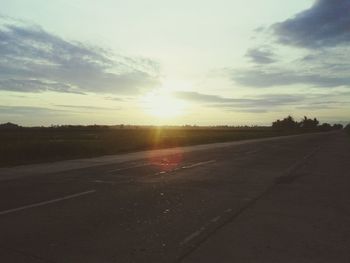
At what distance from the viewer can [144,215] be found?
387 inches

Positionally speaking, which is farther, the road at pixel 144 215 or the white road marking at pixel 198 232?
the white road marking at pixel 198 232

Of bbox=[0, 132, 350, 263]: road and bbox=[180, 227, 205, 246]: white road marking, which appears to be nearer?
bbox=[0, 132, 350, 263]: road

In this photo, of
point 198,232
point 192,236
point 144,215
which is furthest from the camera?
point 144,215

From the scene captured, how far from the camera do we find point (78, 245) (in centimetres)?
735

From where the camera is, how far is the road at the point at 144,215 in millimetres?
Result: 7082

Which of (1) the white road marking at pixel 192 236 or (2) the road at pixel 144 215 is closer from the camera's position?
(2) the road at pixel 144 215

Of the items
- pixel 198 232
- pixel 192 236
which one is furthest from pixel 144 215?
pixel 192 236

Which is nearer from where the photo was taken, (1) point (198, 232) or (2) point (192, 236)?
(2) point (192, 236)

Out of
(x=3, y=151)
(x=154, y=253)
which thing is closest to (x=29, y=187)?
(x=154, y=253)

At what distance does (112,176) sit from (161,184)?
2.74 m

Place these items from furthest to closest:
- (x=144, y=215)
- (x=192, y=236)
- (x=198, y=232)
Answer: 1. (x=144, y=215)
2. (x=198, y=232)
3. (x=192, y=236)

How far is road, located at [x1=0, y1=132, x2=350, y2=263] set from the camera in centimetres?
708

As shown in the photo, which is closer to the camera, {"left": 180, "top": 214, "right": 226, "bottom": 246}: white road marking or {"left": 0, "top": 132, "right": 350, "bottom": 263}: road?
{"left": 0, "top": 132, "right": 350, "bottom": 263}: road

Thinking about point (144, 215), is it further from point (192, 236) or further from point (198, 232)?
point (192, 236)
